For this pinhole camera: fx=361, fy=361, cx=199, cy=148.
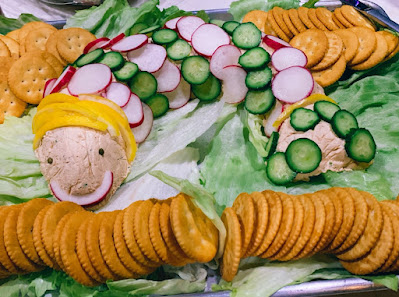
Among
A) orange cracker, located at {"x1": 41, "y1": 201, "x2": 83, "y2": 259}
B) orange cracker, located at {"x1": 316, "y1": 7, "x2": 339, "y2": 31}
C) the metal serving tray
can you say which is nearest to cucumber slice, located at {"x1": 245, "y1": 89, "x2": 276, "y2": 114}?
orange cracker, located at {"x1": 316, "y1": 7, "x2": 339, "y2": 31}

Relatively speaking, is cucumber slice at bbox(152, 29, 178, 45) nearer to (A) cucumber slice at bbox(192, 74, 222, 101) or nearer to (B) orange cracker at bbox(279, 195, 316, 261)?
(A) cucumber slice at bbox(192, 74, 222, 101)

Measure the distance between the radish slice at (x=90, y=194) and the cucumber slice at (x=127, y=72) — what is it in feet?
2.59

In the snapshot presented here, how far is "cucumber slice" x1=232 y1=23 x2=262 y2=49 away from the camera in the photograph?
306 cm

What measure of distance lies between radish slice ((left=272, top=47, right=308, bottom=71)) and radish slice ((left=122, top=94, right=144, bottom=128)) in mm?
1147

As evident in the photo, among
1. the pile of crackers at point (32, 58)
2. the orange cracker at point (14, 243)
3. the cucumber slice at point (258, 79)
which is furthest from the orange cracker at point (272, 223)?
the pile of crackers at point (32, 58)

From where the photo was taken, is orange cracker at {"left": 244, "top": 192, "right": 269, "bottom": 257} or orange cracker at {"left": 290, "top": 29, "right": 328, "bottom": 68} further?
orange cracker at {"left": 290, "top": 29, "right": 328, "bottom": 68}

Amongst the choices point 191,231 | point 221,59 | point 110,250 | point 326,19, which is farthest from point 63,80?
point 326,19

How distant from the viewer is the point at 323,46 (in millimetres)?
3146

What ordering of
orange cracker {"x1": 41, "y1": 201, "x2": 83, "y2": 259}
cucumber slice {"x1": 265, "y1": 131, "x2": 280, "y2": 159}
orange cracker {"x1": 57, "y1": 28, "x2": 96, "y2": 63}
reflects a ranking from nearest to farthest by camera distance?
orange cracker {"x1": 41, "y1": 201, "x2": 83, "y2": 259}, cucumber slice {"x1": 265, "y1": 131, "x2": 280, "y2": 159}, orange cracker {"x1": 57, "y1": 28, "x2": 96, "y2": 63}

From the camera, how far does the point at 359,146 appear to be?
99.2 inches

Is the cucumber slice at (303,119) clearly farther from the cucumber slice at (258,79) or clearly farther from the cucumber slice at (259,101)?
the cucumber slice at (258,79)

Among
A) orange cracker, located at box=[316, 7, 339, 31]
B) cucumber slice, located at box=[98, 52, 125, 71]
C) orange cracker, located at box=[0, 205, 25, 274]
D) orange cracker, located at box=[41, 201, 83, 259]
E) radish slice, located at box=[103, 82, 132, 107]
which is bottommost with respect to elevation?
orange cracker, located at box=[0, 205, 25, 274]

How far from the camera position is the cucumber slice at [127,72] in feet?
9.41

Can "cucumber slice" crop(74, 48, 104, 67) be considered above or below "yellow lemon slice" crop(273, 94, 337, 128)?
below
